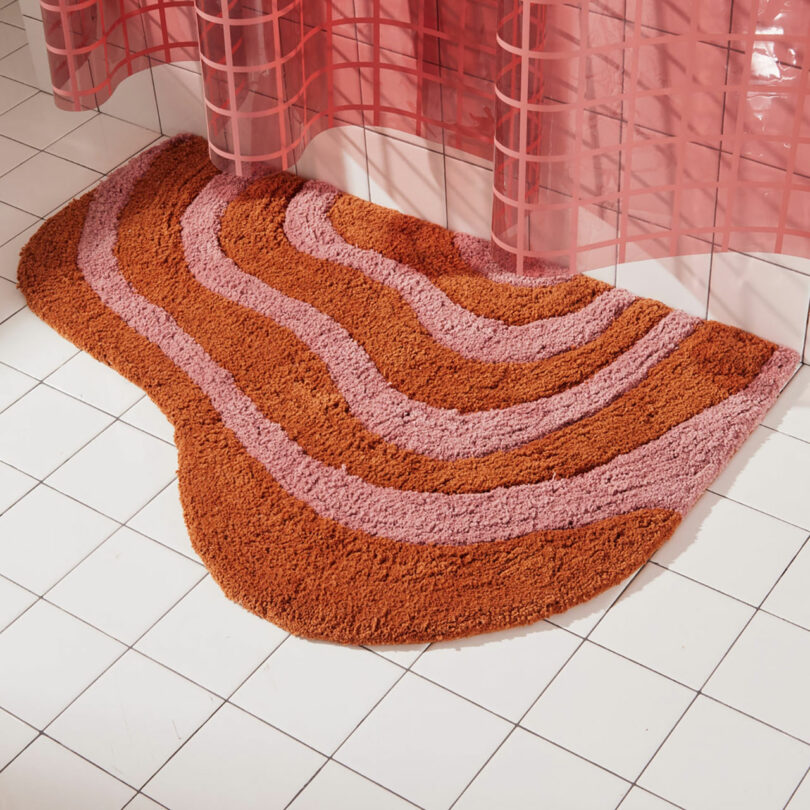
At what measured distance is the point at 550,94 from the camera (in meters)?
1.82

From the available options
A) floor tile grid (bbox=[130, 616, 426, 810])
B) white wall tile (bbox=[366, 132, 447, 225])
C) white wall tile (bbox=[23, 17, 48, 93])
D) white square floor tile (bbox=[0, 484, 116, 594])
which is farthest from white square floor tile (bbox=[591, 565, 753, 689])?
white wall tile (bbox=[23, 17, 48, 93])

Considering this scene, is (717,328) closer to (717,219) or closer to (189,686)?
(717,219)

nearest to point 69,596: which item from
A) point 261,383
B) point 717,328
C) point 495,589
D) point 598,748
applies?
point 261,383

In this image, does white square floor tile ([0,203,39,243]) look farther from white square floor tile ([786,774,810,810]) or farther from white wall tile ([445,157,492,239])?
white square floor tile ([786,774,810,810])

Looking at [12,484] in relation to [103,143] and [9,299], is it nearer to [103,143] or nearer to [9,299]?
[9,299]

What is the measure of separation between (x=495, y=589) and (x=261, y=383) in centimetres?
65

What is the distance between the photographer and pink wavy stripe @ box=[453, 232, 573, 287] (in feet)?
8.25

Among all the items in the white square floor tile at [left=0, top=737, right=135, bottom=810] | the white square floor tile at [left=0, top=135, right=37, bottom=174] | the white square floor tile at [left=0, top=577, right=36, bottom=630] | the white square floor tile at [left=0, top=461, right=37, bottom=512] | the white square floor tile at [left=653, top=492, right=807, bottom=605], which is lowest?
the white square floor tile at [left=0, top=737, right=135, bottom=810]

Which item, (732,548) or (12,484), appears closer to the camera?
(732,548)

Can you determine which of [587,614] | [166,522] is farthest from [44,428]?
[587,614]

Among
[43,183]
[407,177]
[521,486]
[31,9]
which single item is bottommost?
[521,486]

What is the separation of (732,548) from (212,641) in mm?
847

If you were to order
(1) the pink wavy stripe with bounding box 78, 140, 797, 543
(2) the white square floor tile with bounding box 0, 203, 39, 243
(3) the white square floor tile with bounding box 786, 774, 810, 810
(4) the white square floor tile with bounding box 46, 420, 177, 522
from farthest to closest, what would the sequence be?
(2) the white square floor tile with bounding box 0, 203, 39, 243, (4) the white square floor tile with bounding box 46, 420, 177, 522, (1) the pink wavy stripe with bounding box 78, 140, 797, 543, (3) the white square floor tile with bounding box 786, 774, 810, 810

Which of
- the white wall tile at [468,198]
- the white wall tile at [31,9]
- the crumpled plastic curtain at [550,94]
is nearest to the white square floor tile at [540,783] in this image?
the crumpled plastic curtain at [550,94]
